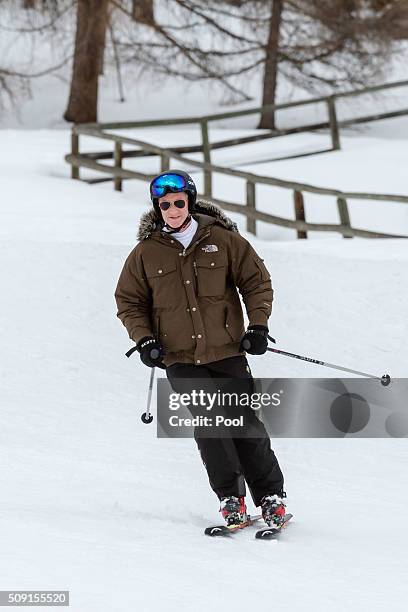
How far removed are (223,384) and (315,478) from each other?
168 cm

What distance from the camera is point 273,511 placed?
5.46m

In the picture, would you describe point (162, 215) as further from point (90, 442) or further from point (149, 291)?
point (90, 442)

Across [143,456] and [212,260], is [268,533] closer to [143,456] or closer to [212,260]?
[212,260]

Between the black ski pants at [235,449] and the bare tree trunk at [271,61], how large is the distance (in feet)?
58.9

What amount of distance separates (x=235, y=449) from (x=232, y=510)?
29 centimetres

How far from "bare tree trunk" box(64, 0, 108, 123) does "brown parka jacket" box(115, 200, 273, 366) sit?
15.5m

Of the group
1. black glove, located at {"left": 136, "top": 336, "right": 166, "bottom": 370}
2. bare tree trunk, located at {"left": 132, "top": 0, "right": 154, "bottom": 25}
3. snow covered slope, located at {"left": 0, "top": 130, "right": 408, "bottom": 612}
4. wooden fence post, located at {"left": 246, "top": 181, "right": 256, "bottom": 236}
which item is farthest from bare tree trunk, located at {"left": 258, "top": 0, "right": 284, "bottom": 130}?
black glove, located at {"left": 136, "top": 336, "right": 166, "bottom": 370}

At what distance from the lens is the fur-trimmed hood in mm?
5477

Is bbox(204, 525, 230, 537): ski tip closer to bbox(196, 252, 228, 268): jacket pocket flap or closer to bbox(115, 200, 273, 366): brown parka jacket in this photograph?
bbox(115, 200, 273, 366): brown parka jacket

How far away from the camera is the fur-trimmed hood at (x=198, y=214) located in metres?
5.48

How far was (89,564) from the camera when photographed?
15.1 ft

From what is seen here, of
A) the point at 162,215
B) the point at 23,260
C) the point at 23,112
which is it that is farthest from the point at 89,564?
the point at 23,112

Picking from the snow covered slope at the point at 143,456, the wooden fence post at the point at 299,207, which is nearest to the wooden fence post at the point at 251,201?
the wooden fence post at the point at 299,207

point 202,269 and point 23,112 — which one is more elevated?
point 23,112
